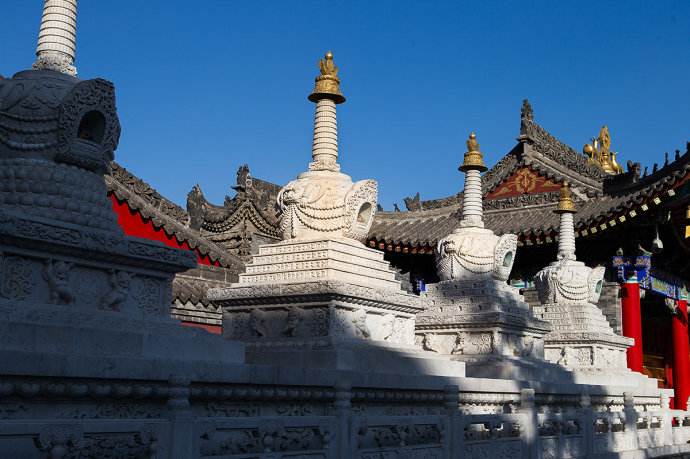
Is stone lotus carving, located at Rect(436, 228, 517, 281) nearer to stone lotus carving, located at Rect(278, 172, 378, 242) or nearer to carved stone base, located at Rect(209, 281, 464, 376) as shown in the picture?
carved stone base, located at Rect(209, 281, 464, 376)

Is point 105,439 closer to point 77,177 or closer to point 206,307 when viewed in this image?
point 77,177

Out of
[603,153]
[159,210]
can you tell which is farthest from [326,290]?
[603,153]

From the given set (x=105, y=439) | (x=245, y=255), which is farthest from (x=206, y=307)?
(x=105, y=439)

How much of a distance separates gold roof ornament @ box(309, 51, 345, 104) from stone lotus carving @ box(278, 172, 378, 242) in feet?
4.53

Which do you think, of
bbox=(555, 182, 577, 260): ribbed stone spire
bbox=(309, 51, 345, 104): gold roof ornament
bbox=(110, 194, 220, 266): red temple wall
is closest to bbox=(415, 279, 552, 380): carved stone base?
bbox=(555, 182, 577, 260): ribbed stone spire

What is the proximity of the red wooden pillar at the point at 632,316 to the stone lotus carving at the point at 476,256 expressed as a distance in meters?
6.38

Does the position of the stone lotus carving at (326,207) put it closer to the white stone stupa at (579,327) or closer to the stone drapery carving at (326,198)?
the stone drapery carving at (326,198)

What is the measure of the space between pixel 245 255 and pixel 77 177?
57.9 ft

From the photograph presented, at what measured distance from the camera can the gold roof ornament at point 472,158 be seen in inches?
712

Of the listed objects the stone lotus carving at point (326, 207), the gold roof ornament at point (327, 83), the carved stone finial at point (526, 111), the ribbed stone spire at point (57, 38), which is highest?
the carved stone finial at point (526, 111)

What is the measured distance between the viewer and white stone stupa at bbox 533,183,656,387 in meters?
19.4

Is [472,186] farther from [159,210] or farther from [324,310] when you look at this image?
[159,210]

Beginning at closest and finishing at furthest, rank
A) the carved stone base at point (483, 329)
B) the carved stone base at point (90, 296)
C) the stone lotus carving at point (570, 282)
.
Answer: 1. the carved stone base at point (90, 296)
2. the carved stone base at point (483, 329)
3. the stone lotus carving at point (570, 282)

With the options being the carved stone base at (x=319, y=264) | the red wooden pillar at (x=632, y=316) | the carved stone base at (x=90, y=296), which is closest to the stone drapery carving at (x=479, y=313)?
the carved stone base at (x=319, y=264)
